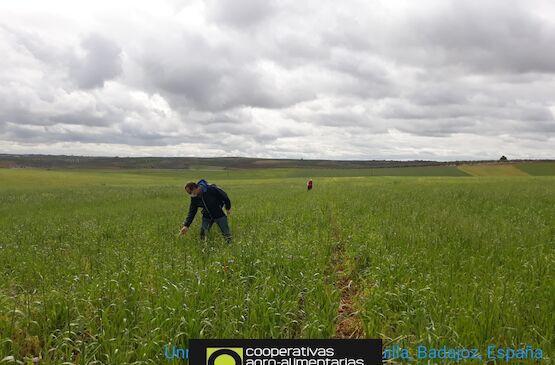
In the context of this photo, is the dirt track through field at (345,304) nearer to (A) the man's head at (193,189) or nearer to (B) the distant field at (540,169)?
(A) the man's head at (193,189)

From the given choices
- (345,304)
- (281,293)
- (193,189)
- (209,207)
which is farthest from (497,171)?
(281,293)

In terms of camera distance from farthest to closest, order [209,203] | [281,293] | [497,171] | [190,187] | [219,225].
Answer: [497,171], [219,225], [209,203], [190,187], [281,293]

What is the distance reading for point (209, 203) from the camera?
9.68m

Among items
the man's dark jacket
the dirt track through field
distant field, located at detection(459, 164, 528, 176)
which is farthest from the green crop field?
distant field, located at detection(459, 164, 528, 176)

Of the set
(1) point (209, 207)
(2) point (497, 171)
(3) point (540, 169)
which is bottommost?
(1) point (209, 207)

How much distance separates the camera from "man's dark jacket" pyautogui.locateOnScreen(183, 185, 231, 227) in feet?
31.7

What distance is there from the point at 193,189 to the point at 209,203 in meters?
0.73

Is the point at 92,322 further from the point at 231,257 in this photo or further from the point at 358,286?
the point at 358,286

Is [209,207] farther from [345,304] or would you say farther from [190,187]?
[345,304]

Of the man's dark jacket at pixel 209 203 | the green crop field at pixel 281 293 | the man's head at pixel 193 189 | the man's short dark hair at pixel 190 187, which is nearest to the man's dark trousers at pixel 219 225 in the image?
the man's dark jacket at pixel 209 203

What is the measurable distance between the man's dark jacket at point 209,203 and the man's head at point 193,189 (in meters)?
0.24

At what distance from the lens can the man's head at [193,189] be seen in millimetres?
9105

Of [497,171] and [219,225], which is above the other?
[497,171]

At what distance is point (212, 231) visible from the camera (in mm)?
11055
